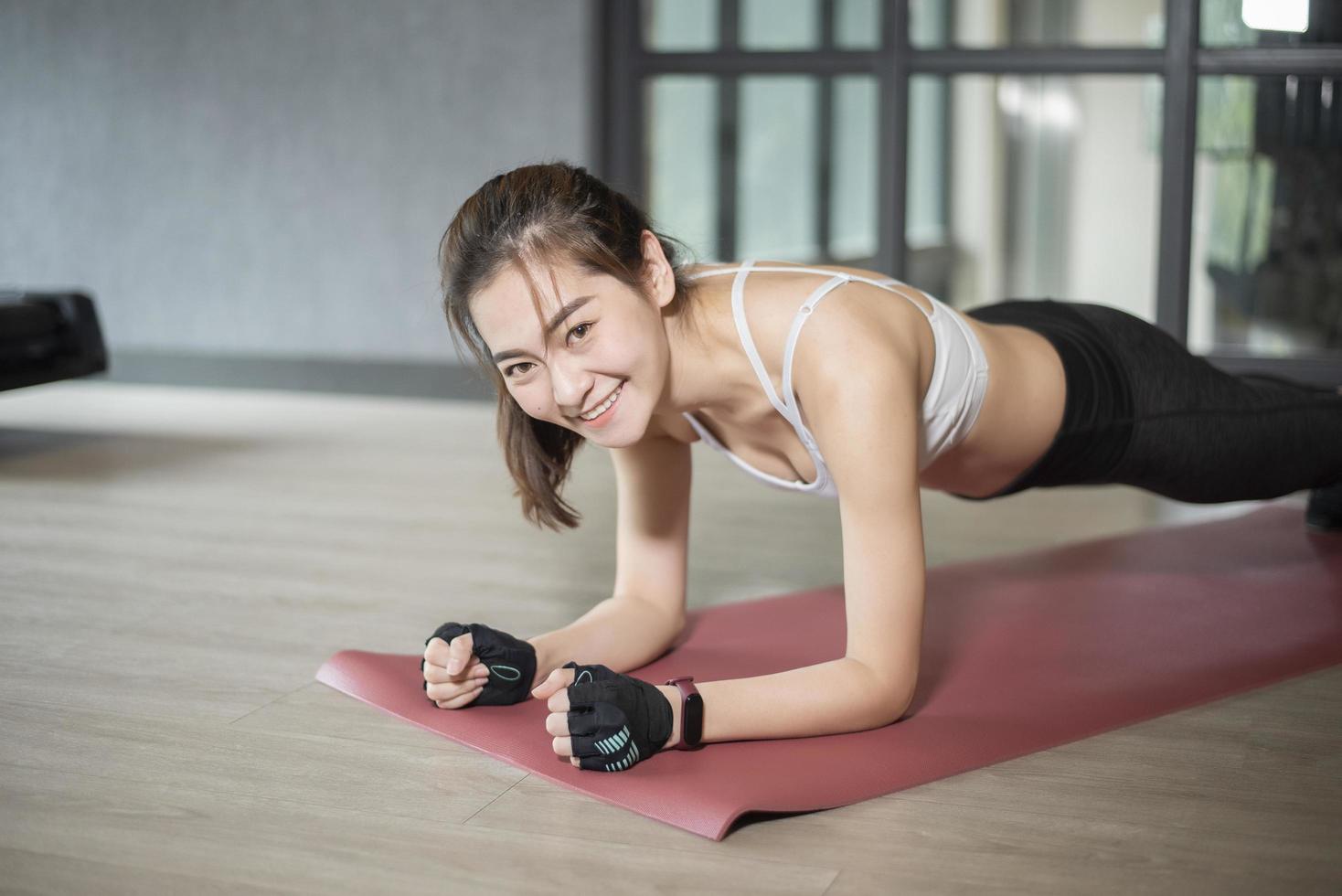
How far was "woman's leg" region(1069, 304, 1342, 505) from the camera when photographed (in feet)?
6.42

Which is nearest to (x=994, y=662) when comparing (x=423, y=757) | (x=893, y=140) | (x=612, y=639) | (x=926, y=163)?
(x=612, y=639)

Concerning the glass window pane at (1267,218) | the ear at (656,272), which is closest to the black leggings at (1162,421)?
the ear at (656,272)

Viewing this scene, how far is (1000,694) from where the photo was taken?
1706 millimetres

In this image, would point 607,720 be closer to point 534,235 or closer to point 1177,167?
point 534,235

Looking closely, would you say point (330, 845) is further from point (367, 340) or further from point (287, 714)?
point (367, 340)

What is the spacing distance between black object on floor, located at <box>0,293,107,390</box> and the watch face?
8.74ft

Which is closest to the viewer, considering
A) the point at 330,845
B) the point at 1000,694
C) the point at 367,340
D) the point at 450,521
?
the point at 330,845

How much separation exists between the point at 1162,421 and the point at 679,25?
2.91 m

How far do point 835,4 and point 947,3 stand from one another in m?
0.35

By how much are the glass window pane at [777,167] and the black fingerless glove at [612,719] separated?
3193mm

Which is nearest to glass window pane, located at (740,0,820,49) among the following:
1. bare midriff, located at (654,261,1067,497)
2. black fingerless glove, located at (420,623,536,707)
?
bare midriff, located at (654,261,1067,497)

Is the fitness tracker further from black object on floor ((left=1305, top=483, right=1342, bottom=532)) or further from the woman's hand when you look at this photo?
→ black object on floor ((left=1305, top=483, right=1342, bottom=532))

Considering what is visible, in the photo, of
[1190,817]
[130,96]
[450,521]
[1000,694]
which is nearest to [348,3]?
[130,96]

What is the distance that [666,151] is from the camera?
4602 millimetres
